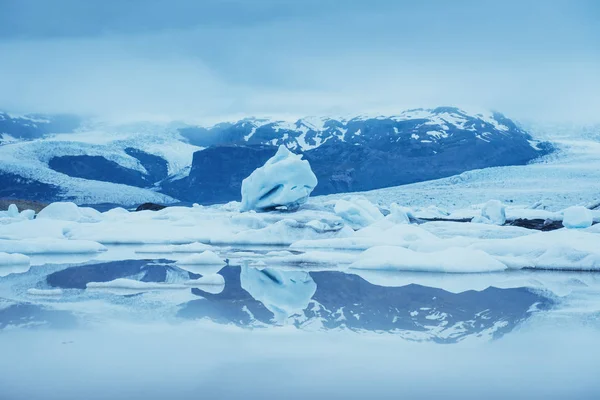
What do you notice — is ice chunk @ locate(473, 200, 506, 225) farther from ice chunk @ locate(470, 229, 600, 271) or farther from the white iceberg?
the white iceberg

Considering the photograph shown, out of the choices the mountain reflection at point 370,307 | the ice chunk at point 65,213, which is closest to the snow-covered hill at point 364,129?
the ice chunk at point 65,213

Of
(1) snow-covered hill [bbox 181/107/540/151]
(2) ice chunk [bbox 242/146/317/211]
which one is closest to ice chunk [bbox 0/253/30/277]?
(2) ice chunk [bbox 242/146/317/211]

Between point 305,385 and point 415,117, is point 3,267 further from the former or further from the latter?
point 415,117

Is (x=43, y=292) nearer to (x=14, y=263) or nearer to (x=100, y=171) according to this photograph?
(x=14, y=263)

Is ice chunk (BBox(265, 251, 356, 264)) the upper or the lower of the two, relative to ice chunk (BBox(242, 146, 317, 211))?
lower

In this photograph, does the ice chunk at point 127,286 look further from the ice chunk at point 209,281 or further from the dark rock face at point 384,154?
the dark rock face at point 384,154

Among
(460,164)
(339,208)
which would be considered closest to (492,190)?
(339,208)
